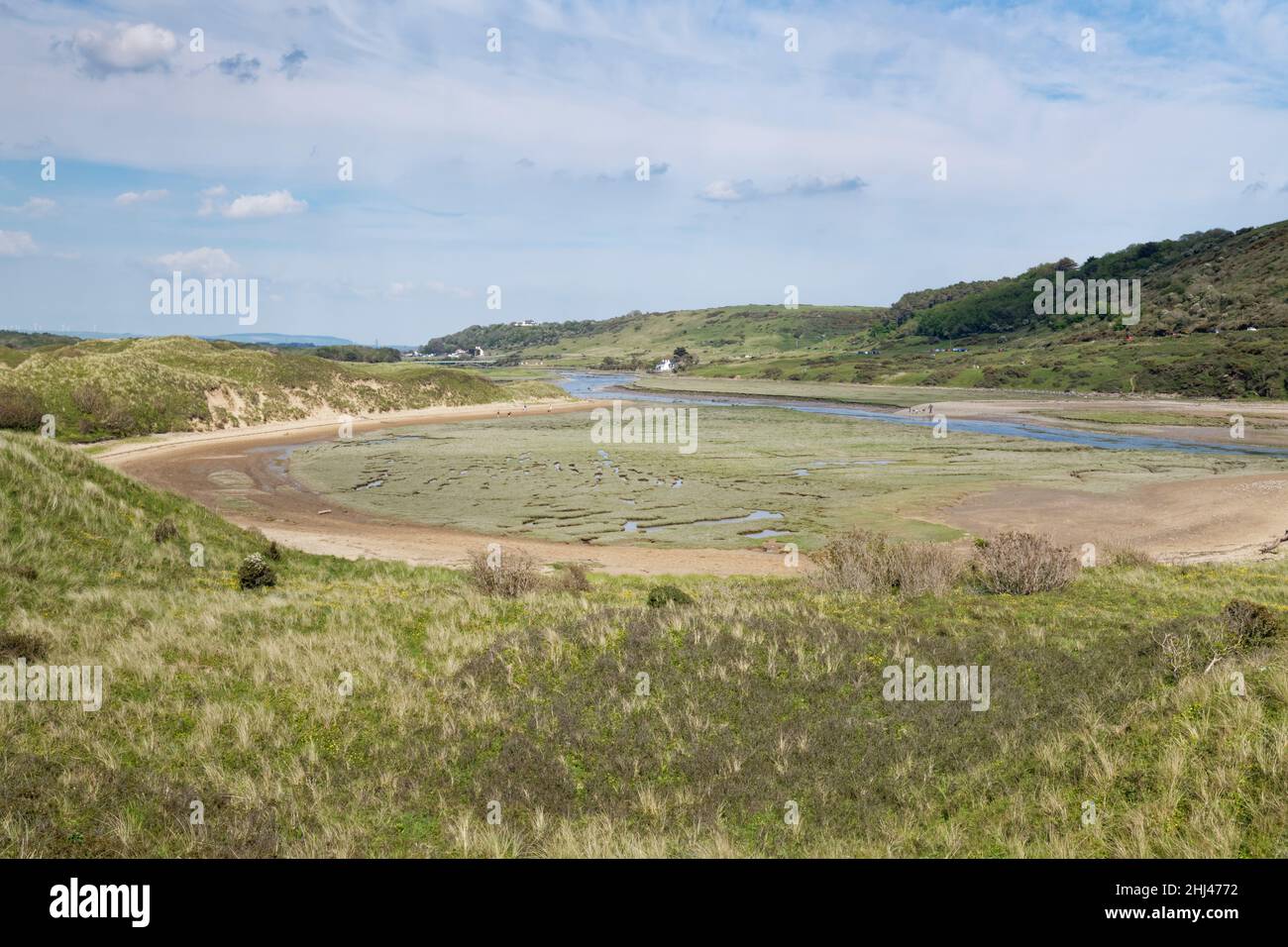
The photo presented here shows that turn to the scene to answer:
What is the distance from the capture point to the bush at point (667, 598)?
18.3 metres

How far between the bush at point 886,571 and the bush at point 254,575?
15.9 meters

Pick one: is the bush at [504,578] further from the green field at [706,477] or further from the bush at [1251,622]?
the bush at [1251,622]

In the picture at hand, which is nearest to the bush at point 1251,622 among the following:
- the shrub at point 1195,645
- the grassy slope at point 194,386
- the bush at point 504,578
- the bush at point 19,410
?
the shrub at point 1195,645

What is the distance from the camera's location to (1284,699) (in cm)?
910

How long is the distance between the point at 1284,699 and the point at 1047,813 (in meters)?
3.39

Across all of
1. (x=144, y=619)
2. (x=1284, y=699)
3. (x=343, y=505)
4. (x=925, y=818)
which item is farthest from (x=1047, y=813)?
(x=343, y=505)

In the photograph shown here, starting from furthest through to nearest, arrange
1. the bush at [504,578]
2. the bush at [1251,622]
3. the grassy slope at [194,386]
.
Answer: the grassy slope at [194,386] < the bush at [504,578] < the bush at [1251,622]

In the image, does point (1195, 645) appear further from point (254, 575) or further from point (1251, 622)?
point (254, 575)

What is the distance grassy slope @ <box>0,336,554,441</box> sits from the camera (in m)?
76.6

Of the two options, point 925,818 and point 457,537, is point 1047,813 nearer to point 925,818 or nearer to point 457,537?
point 925,818

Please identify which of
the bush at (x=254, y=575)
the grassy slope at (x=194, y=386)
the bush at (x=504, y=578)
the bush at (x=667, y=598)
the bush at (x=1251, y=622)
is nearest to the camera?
the bush at (x=1251, y=622)

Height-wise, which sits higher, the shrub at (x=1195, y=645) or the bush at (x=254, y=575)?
the shrub at (x=1195, y=645)

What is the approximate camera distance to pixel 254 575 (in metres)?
21.8

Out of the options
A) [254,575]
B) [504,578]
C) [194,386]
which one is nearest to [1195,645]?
[504,578]
